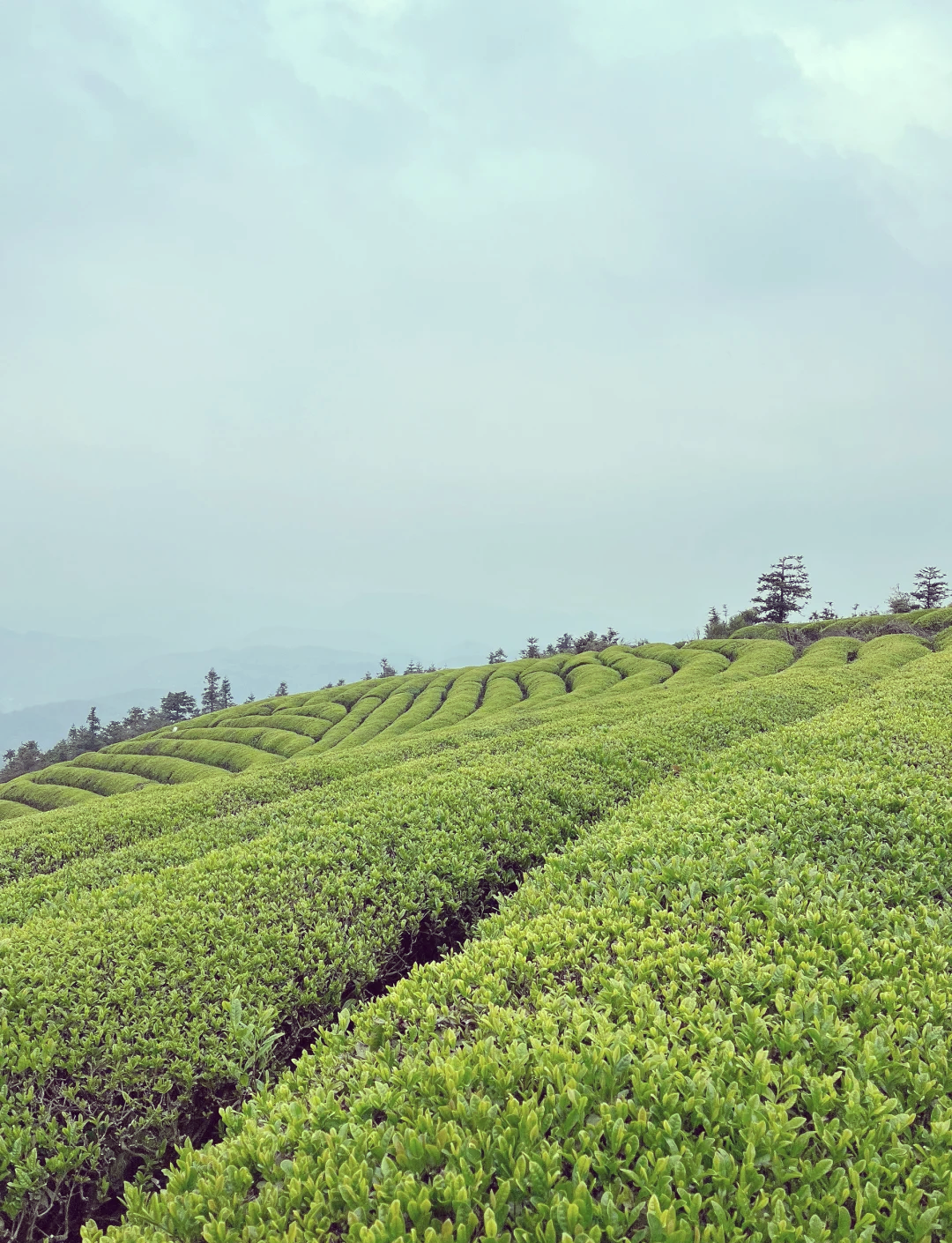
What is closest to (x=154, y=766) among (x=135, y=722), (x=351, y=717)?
(x=351, y=717)

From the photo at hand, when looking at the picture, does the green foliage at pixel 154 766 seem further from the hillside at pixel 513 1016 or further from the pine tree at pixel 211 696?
the pine tree at pixel 211 696

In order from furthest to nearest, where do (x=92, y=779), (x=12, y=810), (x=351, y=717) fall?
1. (x=351, y=717)
2. (x=92, y=779)
3. (x=12, y=810)

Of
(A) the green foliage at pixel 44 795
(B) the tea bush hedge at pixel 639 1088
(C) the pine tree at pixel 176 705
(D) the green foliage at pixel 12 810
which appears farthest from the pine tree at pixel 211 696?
(B) the tea bush hedge at pixel 639 1088

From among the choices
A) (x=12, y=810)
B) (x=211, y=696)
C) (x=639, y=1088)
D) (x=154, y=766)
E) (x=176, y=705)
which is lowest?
(x=12, y=810)

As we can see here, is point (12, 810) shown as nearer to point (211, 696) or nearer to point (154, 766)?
point (154, 766)

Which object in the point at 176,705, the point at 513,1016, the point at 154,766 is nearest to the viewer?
the point at 513,1016

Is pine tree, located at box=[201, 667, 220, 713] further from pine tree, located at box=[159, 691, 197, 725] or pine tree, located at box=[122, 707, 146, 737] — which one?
pine tree, located at box=[122, 707, 146, 737]

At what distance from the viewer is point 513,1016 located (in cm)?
417

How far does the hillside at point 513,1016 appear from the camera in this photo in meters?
2.97

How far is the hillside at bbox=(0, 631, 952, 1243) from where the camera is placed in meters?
2.97

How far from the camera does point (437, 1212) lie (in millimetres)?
3020

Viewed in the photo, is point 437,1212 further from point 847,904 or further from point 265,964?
point 847,904

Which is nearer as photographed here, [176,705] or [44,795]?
[44,795]

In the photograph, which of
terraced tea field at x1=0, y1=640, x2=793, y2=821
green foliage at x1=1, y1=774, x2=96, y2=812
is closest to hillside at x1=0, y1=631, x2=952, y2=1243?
terraced tea field at x1=0, y1=640, x2=793, y2=821
